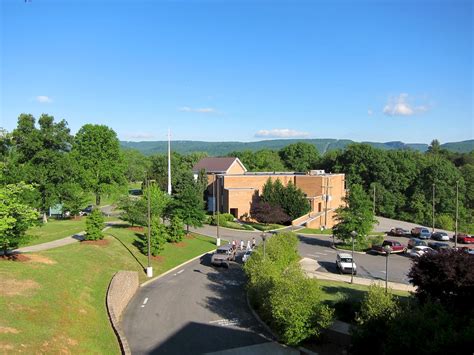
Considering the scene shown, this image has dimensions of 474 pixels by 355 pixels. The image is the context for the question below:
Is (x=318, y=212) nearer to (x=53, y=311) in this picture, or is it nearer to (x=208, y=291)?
(x=208, y=291)

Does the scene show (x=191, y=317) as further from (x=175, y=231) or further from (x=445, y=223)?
(x=445, y=223)

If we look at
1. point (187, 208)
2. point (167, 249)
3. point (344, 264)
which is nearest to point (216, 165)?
point (187, 208)

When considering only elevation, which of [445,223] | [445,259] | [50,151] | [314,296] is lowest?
[445,223]

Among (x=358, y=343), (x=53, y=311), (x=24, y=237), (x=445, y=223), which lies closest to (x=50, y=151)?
(x=24, y=237)

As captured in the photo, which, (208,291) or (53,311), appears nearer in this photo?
(53,311)

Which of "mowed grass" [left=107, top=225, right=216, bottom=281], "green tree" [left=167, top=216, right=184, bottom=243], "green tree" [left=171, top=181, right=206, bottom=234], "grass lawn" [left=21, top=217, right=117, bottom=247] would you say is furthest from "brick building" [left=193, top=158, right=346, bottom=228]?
"grass lawn" [left=21, top=217, right=117, bottom=247]

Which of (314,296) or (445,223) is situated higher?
(314,296)

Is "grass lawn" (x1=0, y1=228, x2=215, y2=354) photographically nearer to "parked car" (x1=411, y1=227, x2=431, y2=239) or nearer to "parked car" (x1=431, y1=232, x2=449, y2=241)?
"parked car" (x1=411, y1=227, x2=431, y2=239)
